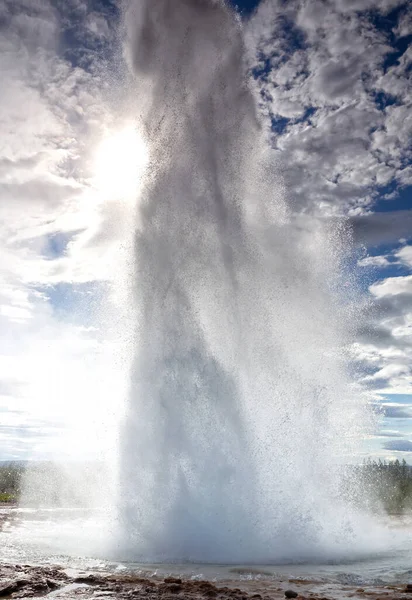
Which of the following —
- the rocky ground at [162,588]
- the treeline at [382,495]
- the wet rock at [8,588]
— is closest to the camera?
the rocky ground at [162,588]

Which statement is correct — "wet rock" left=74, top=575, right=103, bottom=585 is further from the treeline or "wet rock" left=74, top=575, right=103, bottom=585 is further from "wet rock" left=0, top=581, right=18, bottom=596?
the treeline

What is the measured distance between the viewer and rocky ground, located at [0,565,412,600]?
8539mm

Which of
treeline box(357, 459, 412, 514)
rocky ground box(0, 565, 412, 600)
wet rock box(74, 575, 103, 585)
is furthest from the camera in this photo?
treeline box(357, 459, 412, 514)

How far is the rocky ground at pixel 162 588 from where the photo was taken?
8.54 m

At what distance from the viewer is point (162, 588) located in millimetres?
8969

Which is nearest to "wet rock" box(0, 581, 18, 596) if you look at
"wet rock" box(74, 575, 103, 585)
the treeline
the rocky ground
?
the rocky ground

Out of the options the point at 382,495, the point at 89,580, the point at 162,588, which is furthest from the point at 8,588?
the point at 382,495

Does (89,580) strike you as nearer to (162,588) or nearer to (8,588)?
(8,588)

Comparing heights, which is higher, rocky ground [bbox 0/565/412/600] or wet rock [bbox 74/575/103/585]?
wet rock [bbox 74/575/103/585]

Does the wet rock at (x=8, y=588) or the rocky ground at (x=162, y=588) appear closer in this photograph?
the rocky ground at (x=162, y=588)

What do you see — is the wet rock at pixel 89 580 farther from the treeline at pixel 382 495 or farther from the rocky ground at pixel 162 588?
the treeline at pixel 382 495

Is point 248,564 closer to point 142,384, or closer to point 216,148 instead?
point 142,384

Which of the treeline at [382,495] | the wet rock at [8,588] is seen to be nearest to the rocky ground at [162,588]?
the wet rock at [8,588]

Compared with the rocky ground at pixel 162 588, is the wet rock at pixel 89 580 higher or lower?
higher
